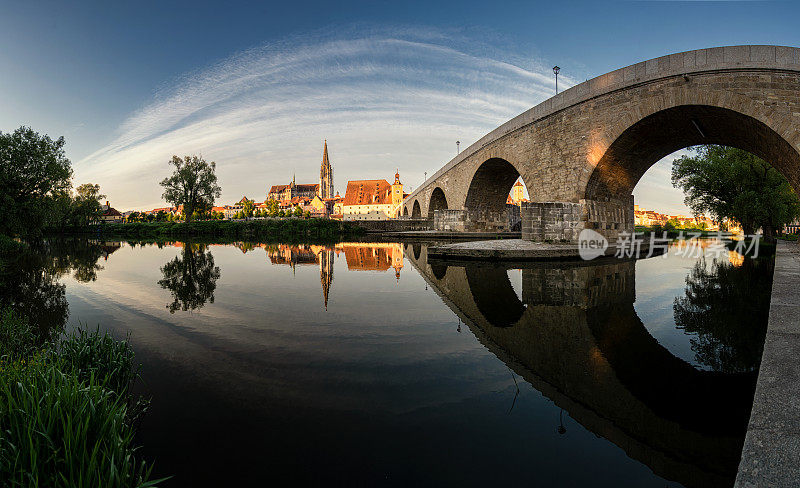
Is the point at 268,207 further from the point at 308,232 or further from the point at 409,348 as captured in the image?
the point at 409,348

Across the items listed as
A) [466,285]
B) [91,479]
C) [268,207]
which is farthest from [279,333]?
[268,207]

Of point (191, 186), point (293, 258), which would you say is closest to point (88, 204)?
point (191, 186)

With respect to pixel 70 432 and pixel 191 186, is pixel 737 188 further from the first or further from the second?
pixel 191 186

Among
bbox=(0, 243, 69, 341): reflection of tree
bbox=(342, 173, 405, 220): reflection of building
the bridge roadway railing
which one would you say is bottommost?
bbox=(0, 243, 69, 341): reflection of tree

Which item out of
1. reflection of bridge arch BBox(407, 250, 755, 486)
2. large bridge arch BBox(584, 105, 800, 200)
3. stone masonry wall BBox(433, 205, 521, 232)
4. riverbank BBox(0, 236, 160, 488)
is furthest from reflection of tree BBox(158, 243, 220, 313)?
stone masonry wall BBox(433, 205, 521, 232)

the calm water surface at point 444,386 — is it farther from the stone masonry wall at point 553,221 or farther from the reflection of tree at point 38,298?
the stone masonry wall at point 553,221

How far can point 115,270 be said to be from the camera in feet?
41.4

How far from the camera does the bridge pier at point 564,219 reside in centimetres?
1582

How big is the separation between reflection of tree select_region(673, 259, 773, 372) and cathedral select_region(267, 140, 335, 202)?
400 feet

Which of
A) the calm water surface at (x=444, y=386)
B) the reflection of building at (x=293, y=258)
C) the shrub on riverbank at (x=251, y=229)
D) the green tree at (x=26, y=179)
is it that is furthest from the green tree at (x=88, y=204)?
the calm water surface at (x=444, y=386)

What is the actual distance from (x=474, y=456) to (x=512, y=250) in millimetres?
12360

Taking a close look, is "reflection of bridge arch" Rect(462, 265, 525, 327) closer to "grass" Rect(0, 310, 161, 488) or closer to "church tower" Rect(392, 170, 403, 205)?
"grass" Rect(0, 310, 161, 488)

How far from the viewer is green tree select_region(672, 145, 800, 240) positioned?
21891 mm

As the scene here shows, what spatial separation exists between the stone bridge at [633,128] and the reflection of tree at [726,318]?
4748 mm
